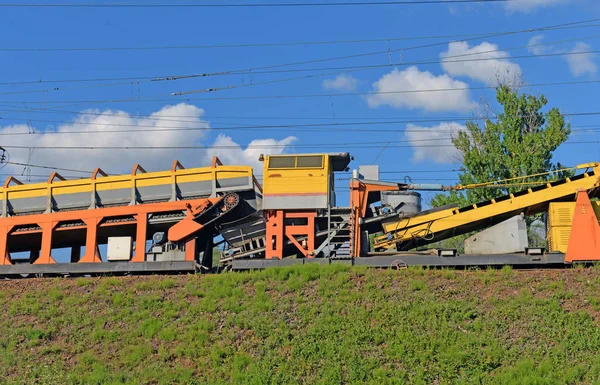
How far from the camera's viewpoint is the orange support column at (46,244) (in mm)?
23812

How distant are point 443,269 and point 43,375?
10.9 metres

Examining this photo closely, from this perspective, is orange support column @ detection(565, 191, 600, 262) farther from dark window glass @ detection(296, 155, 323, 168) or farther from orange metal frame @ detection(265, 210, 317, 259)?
dark window glass @ detection(296, 155, 323, 168)

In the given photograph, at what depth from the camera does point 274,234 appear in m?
22.2

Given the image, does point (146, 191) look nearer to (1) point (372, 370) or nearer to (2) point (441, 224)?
(2) point (441, 224)

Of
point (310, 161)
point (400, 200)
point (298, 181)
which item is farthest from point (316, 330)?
point (400, 200)

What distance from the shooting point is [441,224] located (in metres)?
22.2

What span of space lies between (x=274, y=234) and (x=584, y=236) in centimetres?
923

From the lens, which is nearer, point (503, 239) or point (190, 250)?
point (503, 239)

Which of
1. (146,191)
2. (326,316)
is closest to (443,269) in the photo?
(326,316)

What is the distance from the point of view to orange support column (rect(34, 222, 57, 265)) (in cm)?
2381

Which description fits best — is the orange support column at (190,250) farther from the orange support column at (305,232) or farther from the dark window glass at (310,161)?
the dark window glass at (310,161)

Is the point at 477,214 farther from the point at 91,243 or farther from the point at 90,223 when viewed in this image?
the point at 90,223

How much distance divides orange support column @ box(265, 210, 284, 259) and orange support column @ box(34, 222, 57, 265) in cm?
753

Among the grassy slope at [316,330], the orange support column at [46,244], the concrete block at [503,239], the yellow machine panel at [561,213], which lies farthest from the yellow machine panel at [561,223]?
the orange support column at [46,244]
